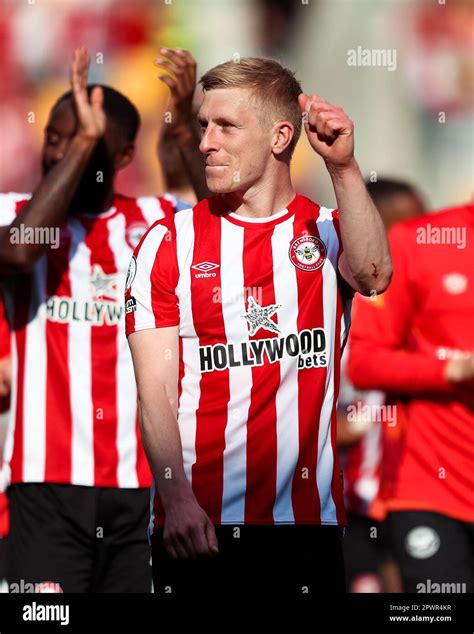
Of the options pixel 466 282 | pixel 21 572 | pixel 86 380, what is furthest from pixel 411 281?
pixel 21 572

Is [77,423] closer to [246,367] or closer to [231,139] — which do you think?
[246,367]

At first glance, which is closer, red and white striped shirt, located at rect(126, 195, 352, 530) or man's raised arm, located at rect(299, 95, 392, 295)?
man's raised arm, located at rect(299, 95, 392, 295)

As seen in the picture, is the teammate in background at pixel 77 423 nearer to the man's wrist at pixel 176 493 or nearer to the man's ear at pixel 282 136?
the man's ear at pixel 282 136

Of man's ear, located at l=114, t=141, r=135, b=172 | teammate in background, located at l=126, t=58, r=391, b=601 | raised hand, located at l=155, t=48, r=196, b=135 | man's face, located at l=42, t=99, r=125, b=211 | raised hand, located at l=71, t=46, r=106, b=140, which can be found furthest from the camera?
man's ear, located at l=114, t=141, r=135, b=172

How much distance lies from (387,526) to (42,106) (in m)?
5.43

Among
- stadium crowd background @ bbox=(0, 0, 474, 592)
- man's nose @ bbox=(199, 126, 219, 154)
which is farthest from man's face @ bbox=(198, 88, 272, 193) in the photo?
stadium crowd background @ bbox=(0, 0, 474, 592)

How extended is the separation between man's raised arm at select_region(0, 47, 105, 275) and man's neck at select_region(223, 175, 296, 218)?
1.04 meters

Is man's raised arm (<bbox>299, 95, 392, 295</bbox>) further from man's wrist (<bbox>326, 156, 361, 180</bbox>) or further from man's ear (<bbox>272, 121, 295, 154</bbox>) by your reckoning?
man's ear (<bbox>272, 121, 295, 154</bbox>)

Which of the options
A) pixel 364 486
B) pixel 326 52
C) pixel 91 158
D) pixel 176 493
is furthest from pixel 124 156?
pixel 326 52

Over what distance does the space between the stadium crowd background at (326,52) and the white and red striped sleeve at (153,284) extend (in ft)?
19.4

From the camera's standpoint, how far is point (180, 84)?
15.2 feet

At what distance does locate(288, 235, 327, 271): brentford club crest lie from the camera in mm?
3748

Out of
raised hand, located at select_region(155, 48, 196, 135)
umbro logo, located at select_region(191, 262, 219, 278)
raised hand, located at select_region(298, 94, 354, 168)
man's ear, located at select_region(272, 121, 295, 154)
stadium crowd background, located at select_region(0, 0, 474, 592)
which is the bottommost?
umbro logo, located at select_region(191, 262, 219, 278)

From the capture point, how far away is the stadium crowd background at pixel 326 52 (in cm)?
958
